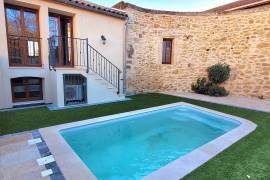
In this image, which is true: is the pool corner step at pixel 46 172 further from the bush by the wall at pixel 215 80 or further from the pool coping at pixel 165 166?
the bush by the wall at pixel 215 80

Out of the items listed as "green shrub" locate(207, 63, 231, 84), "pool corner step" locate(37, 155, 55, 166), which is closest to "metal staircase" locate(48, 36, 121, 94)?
"pool corner step" locate(37, 155, 55, 166)

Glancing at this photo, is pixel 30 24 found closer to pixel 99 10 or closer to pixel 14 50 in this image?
pixel 14 50

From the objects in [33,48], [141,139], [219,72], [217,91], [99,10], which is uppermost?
[99,10]

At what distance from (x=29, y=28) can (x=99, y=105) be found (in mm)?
3621

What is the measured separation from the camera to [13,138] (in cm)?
A: 317

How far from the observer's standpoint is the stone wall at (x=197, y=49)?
7457mm

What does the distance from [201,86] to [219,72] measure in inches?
46.0

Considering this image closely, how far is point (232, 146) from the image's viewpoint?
3.08 m

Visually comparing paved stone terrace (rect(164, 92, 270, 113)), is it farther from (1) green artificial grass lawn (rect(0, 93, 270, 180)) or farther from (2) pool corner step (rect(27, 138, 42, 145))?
(2) pool corner step (rect(27, 138, 42, 145))

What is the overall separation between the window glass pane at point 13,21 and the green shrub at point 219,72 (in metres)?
8.54

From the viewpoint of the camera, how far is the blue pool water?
2803 millimetres

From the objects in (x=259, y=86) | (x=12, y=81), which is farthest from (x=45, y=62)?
(x=259, y=86)

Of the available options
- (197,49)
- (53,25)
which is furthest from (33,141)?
(197,49)

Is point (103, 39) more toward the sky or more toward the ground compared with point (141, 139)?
more toward the sky
